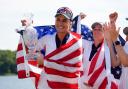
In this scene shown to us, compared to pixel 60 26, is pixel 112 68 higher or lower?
lower

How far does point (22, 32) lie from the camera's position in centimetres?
946

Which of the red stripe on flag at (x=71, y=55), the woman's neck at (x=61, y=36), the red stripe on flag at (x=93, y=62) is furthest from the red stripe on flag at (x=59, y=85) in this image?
the red stripe on flag at (x=93, y=62)

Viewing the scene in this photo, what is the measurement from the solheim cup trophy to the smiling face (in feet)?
1.79

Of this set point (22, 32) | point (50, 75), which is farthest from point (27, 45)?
point (50, 75)

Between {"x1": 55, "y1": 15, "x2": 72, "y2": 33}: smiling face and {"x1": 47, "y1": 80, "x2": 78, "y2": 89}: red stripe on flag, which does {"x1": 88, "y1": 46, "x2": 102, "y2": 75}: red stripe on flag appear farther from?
{"x1": 55, "y1": 15, "x2": 72, "y2": 33}: smiling face

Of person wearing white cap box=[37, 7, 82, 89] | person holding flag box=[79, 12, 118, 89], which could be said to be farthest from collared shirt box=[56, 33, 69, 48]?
person holding flag box=[79, 12, 118, 89]

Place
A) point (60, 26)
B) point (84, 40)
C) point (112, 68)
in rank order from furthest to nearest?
point (84, 40) < point (112, 68) < point (60, 26)

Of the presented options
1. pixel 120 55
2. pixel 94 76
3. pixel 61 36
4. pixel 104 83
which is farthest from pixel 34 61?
pixel 120 55

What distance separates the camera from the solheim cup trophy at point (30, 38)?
923cm

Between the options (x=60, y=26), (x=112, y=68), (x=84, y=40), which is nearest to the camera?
(x=60, y=26)

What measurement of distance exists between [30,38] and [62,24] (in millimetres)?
740

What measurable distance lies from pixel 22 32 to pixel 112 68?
4.82 ft

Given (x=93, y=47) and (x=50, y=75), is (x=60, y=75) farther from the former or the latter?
(x=93, y=47)

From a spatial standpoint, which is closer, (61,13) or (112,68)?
(61,13)
